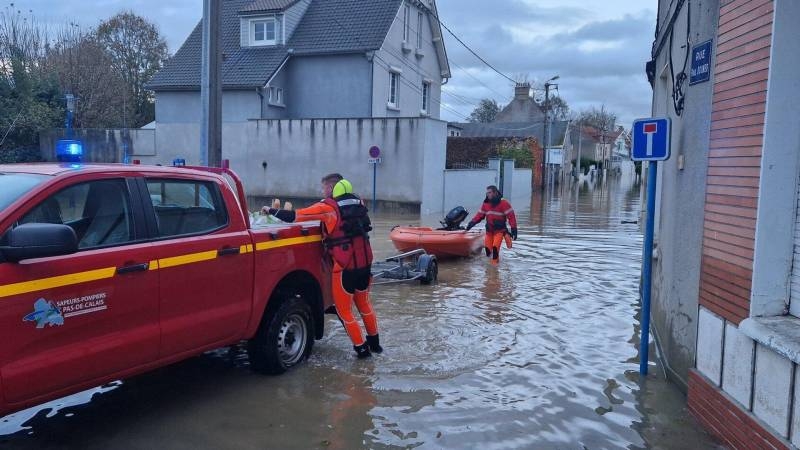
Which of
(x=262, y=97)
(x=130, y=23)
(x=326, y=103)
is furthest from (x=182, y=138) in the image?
(x=130, y=23)

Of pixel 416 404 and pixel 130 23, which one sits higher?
pixel 130 23

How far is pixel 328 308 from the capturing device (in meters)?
6.68

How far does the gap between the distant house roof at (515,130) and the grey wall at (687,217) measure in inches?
2142

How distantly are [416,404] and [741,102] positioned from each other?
131 inches

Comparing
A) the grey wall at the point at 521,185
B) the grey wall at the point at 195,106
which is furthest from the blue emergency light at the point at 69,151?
the grey wall at the point at 521,185

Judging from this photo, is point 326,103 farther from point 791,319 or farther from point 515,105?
point 515,105

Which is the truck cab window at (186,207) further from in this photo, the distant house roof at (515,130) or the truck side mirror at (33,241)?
the distant house roof at (515,130)

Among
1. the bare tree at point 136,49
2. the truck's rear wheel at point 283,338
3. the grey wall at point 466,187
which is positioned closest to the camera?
the truck's rear wheel at point 283,338

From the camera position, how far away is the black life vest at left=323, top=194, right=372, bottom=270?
247 inches

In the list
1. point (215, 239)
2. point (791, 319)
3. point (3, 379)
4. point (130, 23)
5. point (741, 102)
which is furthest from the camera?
point (130, 23)

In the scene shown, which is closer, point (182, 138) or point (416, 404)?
point (416, 404)

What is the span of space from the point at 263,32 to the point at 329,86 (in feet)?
14.4

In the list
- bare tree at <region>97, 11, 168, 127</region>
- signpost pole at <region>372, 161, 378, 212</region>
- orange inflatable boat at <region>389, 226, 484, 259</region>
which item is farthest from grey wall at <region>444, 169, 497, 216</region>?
bare tree at <region>97, 11, 168, 127</region>

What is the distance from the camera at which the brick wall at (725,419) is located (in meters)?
4.15
